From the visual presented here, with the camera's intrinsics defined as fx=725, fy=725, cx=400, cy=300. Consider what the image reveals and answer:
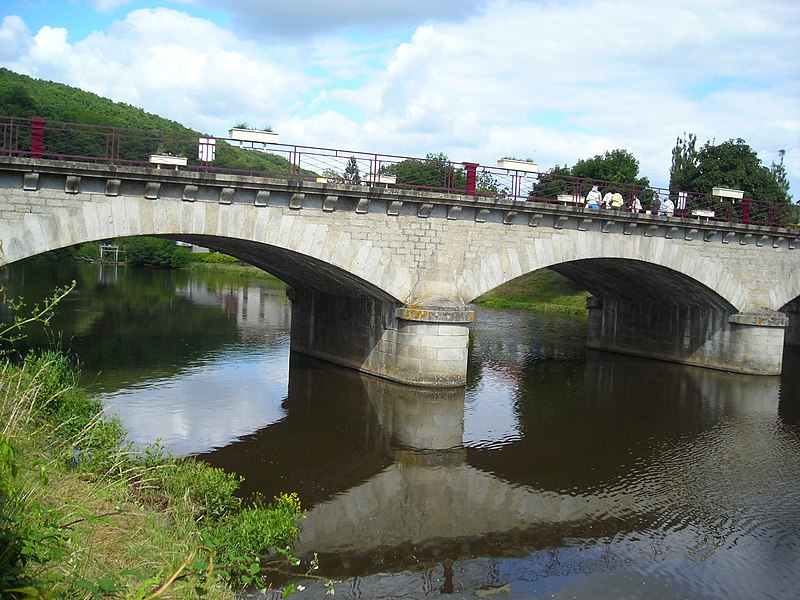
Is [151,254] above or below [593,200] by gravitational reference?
below

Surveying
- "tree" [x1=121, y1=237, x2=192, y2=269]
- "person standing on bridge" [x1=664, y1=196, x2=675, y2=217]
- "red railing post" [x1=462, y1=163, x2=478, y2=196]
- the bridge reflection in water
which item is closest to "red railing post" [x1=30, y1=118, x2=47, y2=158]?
the bridge reflection in water

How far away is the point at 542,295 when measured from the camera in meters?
46.8

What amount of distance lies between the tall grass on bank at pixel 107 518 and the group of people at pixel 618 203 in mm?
14050

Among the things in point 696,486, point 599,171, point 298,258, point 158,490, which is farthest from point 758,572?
point 599,171

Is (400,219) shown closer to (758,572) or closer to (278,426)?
(278,426)

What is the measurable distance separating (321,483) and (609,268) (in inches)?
633

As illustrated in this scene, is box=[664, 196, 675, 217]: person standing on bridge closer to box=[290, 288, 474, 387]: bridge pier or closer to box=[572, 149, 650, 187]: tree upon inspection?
box=[290, 288, 474, 387]: bridge pier

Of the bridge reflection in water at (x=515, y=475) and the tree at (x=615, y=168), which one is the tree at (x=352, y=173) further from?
the tree at (x=615, y=168)

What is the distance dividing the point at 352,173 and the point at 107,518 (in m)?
12.0

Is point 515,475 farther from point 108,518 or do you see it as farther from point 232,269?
point 232,269

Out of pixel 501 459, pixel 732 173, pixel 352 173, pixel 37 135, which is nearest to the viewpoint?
pixel 501 459

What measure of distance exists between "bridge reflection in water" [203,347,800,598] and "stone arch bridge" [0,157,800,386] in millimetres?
1942

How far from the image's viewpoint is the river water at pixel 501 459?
8969mm

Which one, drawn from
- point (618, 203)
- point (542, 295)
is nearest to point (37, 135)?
point (618, 203)
